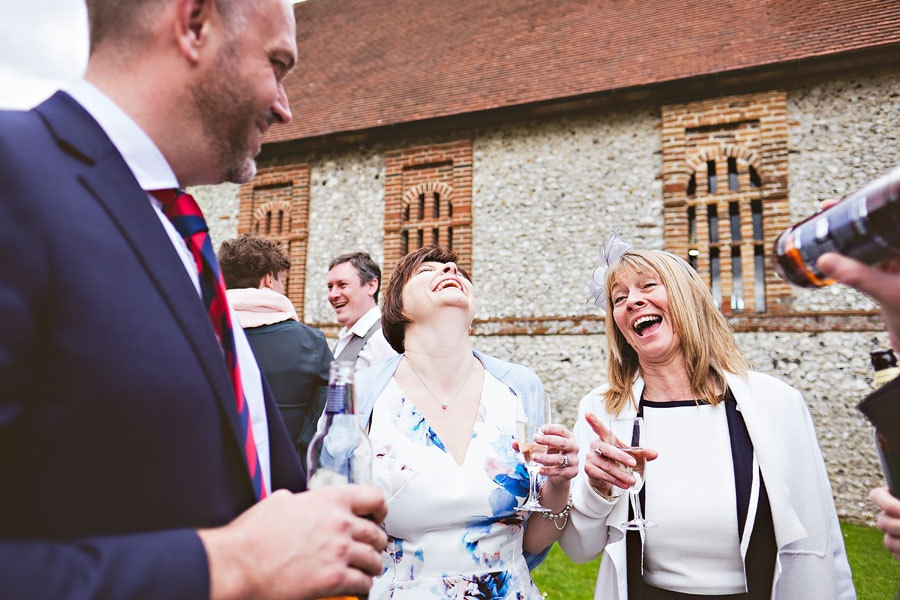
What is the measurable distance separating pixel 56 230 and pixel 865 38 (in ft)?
38.2

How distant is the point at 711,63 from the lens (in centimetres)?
983

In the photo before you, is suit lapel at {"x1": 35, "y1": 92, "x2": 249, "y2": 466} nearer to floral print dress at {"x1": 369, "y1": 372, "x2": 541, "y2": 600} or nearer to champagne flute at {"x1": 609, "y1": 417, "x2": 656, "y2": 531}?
floral print dress at {"x1": 369, "y1": 372, "x2": 541, "y2": 600}

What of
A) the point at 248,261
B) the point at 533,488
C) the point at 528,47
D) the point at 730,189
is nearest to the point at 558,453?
the point at 533,488

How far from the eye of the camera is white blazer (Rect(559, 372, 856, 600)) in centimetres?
220

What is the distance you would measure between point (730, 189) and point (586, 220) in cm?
245

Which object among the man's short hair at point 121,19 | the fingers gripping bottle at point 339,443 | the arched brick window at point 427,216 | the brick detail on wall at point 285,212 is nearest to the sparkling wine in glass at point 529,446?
the fingers gripping bottle at point 339,443

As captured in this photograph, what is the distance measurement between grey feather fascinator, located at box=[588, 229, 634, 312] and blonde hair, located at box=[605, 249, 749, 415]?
0.21 feet

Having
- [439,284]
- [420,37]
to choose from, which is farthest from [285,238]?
[439,284]

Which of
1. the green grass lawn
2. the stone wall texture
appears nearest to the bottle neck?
the green grass lawn

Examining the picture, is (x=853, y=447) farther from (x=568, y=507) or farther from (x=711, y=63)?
(x=568, y=507)

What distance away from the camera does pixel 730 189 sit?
32.0 ft

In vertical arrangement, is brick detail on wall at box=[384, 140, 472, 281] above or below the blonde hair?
above

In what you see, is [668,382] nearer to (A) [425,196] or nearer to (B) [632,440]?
(B) [632,440]

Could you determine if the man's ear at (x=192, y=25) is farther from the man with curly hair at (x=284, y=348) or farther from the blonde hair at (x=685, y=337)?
the man with curly hair at (x=284, y=348)
